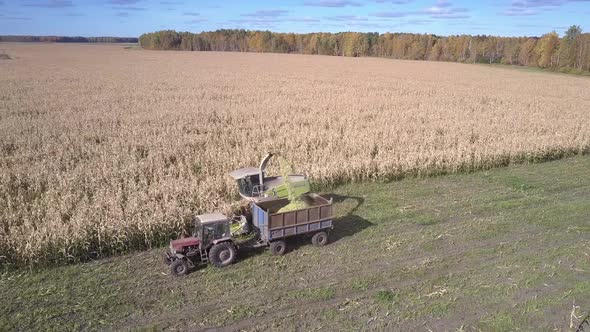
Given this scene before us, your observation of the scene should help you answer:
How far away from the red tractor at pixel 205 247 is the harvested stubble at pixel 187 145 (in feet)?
4.20

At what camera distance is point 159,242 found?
351 inches

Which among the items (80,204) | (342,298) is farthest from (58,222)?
(342,298)

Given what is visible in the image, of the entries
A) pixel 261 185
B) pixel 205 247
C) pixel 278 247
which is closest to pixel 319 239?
pixel 278 247

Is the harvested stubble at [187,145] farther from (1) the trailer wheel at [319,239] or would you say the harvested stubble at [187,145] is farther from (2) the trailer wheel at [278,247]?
(1) the trailer wheel at [319,239]

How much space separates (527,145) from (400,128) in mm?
5072

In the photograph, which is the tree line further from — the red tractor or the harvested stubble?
the red tractor

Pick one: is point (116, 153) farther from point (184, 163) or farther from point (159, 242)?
point (159, 242)

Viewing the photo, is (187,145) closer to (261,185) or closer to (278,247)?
(261,185)

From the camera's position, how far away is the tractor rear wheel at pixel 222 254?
25.6ft

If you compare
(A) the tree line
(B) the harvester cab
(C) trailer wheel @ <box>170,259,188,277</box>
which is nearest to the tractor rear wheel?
(C) trailer wheel @ <box>170,259,188,277</box>

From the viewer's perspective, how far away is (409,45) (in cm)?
13275

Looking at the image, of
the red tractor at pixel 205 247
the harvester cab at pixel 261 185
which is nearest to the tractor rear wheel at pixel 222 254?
the red tractor at pixel 205 247

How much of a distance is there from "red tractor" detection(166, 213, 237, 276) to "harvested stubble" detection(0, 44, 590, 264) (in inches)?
50.4

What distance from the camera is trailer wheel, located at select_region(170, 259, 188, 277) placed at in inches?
298
